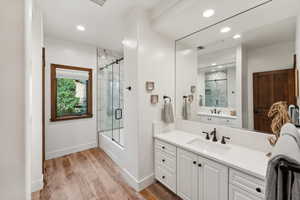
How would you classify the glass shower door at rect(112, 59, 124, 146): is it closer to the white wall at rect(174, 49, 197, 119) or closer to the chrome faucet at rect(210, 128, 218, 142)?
the white wall at rect(174, 49, 197, 119)

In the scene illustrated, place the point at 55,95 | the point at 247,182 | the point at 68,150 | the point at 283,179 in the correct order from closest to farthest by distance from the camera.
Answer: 1. the point at 283,179
2. the point at 247,182
3. the point at 55,95
4. the point at 68,150

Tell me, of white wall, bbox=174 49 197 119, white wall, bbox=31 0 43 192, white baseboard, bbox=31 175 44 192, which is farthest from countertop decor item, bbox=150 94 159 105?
white baseboard, bbox=31 175 44 192

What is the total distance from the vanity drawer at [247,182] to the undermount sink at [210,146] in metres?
0.42

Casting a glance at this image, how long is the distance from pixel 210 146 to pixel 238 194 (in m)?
0.67

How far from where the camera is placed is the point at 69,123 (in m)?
3.11

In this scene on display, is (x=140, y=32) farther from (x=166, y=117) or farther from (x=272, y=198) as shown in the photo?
(x=272, y=198)

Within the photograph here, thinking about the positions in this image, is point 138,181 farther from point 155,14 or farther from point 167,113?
point 155,14

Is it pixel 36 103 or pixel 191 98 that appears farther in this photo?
pixel 191 98

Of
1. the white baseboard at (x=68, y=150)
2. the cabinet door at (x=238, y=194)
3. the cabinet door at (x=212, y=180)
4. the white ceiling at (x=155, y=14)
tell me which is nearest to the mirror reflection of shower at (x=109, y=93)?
the white baseboard at (x=68, y=150)

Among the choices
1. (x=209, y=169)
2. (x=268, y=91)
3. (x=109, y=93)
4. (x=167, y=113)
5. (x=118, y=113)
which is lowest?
(x=209, y=169)

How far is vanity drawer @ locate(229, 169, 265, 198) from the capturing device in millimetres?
1010

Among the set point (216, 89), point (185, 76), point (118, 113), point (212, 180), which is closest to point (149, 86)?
point (185, 76)

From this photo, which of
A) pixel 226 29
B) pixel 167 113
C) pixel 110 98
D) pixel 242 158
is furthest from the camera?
pixel 110 98

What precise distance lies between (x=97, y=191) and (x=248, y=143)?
2.15 m
